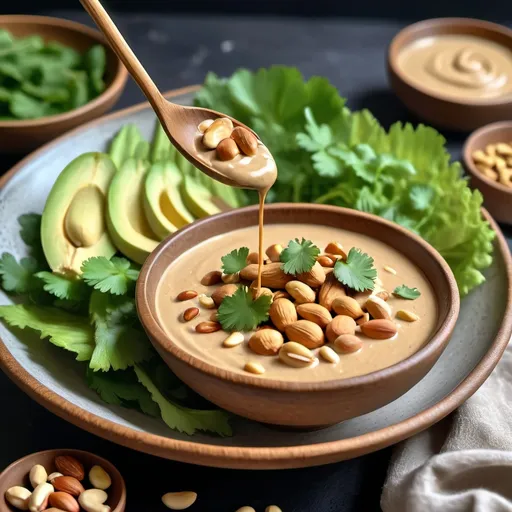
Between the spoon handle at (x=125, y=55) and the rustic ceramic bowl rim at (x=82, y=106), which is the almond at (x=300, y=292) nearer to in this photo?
the spoon handle at (x=125, y=55)

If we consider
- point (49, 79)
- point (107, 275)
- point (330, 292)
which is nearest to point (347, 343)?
point (330, 292)

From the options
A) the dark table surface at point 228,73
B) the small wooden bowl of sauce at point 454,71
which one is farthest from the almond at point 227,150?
the small wooden bowl of sauce at point 454,71

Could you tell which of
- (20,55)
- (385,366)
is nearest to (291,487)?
(385,366)

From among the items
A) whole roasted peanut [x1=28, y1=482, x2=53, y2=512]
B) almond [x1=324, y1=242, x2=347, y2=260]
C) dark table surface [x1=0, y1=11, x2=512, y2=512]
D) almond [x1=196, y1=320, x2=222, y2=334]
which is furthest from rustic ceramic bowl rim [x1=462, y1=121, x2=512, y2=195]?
whole roasted peanut [x1=28, y1=482, x2=53, y2=512]

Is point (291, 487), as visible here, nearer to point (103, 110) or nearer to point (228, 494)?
point (228, 494)

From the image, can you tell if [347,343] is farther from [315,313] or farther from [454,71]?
[454,71]

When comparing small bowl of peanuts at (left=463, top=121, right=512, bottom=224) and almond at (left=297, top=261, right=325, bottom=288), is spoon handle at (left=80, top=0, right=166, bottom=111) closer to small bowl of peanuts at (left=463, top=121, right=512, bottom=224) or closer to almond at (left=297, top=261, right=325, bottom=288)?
almond at (left=297, top=261, right=325, bottom=288)
